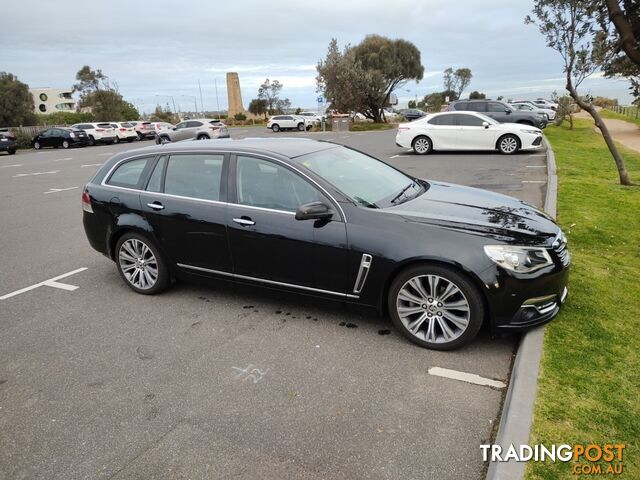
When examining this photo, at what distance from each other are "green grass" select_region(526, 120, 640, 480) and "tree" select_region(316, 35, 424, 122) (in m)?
37.6

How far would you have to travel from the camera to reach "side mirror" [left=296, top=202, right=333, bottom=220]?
3.84m

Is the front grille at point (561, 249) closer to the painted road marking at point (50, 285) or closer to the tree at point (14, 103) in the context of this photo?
the painted road marking at point (50, 285)

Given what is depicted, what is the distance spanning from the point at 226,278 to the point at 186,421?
171 cm

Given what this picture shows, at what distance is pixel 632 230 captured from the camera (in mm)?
6418

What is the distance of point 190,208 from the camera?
15.2 feet

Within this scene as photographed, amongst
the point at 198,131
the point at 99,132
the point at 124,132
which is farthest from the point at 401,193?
the point at 124,132

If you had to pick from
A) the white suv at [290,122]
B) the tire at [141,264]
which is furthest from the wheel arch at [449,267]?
the white suv at [290,122]

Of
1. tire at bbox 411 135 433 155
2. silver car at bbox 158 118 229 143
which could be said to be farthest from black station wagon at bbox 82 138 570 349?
silver car at bbox 158 118 229 143

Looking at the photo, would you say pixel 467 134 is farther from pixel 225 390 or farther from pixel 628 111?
pixel 628 111

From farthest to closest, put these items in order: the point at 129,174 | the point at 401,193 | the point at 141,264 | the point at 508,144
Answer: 1. the point at 508,144
2. the point at 129,174
3. the point at 141,264
4. the point at 401,193

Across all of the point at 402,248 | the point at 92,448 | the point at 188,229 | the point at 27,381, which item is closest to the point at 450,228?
the point at 402,248

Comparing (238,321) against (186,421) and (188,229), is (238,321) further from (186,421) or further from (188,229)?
(186,421)

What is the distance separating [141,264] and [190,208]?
3.24 ft

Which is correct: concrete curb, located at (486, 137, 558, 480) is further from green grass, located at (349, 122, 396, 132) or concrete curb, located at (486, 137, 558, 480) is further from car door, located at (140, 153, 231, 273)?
green grass, located at (349, 122, 396, 132)
